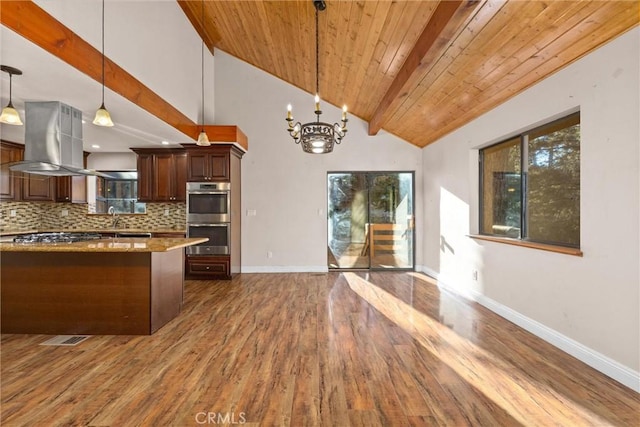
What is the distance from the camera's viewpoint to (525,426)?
5.49 feet

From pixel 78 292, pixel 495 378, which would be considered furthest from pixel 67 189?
pixel 495 378

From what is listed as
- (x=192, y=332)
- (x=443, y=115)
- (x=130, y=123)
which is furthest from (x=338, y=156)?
(x=192, y=332)

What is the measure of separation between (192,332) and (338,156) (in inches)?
163

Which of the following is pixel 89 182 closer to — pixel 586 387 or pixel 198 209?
pixel 198 209

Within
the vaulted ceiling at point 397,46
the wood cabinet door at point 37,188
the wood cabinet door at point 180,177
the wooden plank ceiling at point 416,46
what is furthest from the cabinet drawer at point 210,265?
the wooden plank ceiling at point 416,46

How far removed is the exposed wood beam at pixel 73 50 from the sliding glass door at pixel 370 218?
334 cm

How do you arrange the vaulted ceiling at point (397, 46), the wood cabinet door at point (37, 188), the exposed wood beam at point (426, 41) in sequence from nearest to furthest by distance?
the vaulted ceiling at point (397, 46) < the exposed wood beam at point (426, 41) < the wood cabinet door at point (37, 188)

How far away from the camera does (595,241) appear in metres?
2.33

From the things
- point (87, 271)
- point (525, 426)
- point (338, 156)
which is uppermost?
point (338, 156)

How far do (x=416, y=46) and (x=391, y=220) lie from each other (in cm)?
358

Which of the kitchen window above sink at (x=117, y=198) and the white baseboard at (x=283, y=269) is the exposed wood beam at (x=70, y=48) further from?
the white baseboard at (x=283, y=269)

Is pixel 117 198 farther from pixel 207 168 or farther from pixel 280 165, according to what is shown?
pixel 280 165

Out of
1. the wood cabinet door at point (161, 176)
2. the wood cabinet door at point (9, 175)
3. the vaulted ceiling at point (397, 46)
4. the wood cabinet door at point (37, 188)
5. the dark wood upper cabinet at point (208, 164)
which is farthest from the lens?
the wood cabinet door at point (161, 176)

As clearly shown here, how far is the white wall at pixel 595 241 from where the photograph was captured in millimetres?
2059
